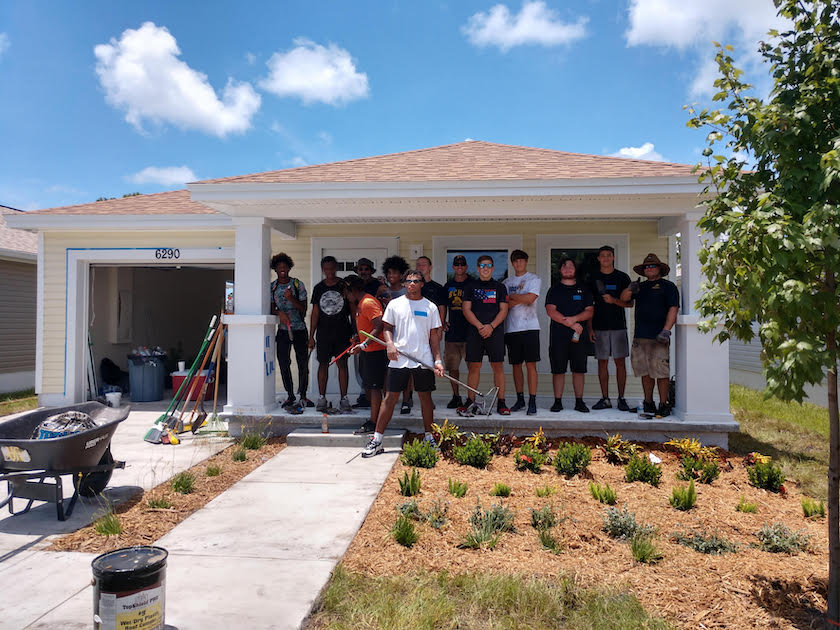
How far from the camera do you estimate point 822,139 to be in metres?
2.71

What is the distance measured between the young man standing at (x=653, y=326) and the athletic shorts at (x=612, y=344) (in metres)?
0.19

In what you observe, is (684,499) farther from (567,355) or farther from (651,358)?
(567,355)

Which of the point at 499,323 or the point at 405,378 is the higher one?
the point at 499,323

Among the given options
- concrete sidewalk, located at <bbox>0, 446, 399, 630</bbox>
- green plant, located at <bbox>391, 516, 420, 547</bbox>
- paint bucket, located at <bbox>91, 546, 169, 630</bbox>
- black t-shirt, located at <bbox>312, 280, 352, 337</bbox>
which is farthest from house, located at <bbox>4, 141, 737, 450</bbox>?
paint bucket, located at <bbox>91, 546, 169, 630</bbox>

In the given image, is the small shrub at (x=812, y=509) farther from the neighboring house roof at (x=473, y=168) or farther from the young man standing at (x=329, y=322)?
the young man standing at (x=329, y=322)

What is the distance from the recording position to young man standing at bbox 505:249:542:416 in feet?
21.9

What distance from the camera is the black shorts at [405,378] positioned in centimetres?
571

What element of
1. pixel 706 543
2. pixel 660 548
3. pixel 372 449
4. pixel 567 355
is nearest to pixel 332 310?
pixel 372 449

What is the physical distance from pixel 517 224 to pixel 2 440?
652 cm

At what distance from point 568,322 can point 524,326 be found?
0.49 metres

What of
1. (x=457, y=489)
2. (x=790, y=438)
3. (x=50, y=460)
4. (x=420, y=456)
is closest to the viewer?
(x=50, y=460)

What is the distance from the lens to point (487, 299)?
658 cm

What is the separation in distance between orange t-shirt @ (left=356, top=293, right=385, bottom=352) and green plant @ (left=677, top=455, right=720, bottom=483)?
3.08m

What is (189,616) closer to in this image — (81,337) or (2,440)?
(2,440)
